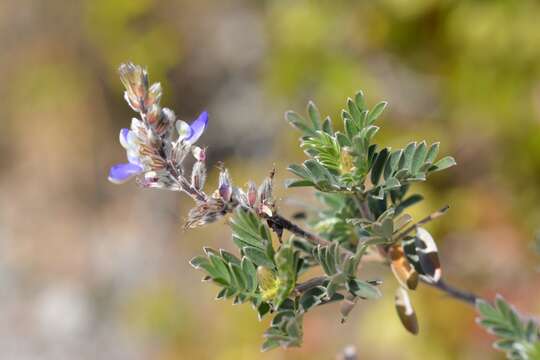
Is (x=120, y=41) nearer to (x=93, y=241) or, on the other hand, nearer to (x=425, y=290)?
(x=93, y=241)

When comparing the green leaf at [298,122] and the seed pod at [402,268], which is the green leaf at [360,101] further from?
the seed pod at [402,268]

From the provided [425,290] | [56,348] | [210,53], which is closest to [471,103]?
[425,290]

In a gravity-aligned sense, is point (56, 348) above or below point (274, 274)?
above

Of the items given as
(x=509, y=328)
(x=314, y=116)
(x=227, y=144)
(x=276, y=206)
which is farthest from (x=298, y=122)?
(x=227, y=144)

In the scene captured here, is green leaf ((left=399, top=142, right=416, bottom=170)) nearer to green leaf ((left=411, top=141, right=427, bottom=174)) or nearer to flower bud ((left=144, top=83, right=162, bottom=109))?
green leaf ((left=411, top=141, right=427, bottom=174))

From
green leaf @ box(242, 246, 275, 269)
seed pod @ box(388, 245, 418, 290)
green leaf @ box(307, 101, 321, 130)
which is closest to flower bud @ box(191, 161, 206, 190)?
green leaf @ box(242, 246, 275, 269)

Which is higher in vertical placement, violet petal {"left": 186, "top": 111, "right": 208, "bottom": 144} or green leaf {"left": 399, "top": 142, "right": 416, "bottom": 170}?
violet petal {"left": 186, "top": 111, "right": 208, "bottom": 144}

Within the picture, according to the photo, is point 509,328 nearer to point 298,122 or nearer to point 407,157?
point 407,157
